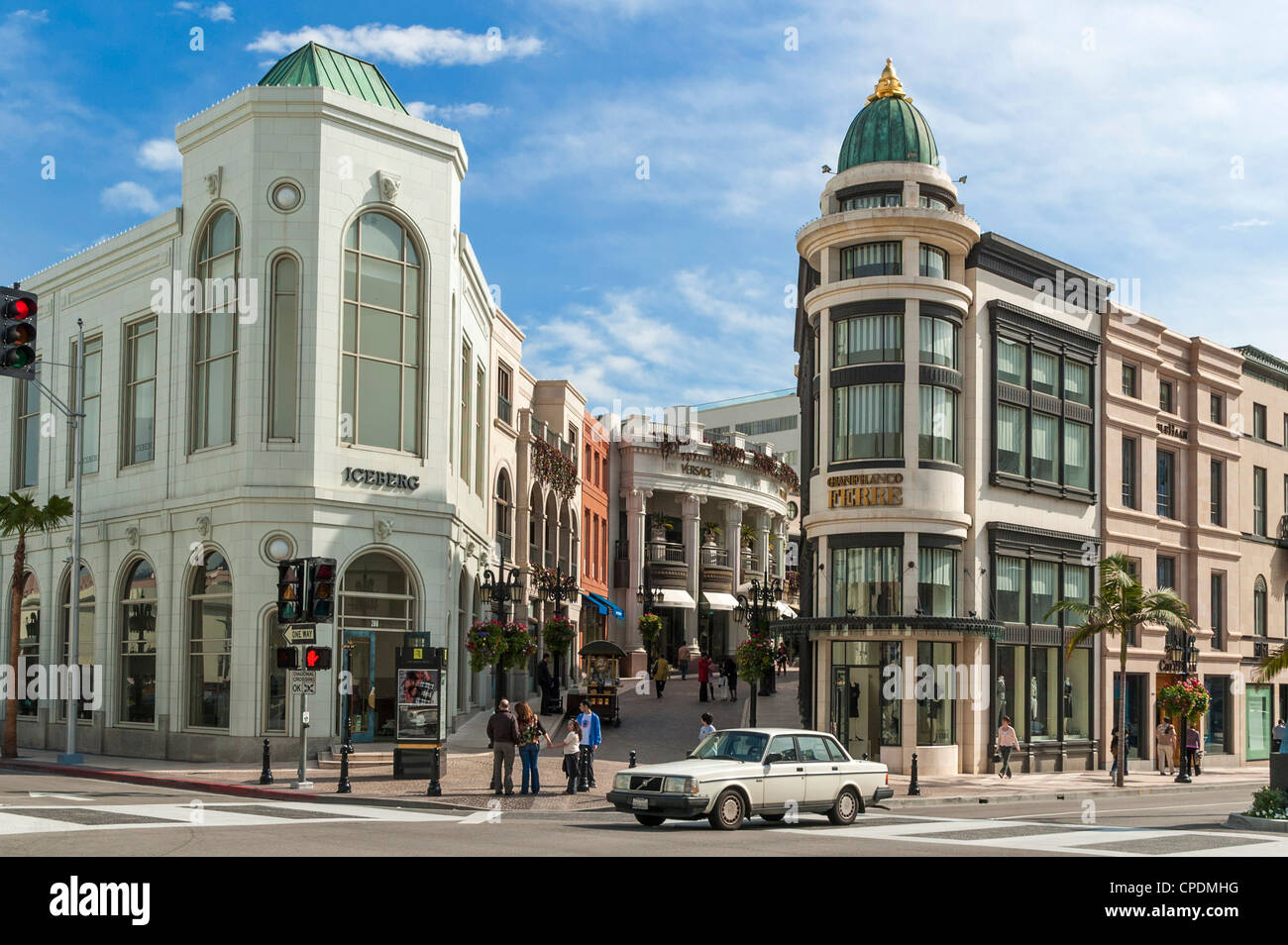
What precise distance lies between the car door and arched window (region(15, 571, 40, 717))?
2943cm

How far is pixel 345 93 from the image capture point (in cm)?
3444

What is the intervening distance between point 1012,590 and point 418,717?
19.0 meters

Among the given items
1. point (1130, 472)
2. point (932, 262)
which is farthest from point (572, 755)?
point (1130, 472)

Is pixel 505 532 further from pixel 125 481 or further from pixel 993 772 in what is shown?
pixel 993 772

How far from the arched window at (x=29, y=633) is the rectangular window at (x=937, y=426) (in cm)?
2745

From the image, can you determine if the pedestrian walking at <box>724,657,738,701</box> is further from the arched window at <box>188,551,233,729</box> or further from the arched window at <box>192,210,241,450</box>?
the arched window at <box>192,210,241,450</box>

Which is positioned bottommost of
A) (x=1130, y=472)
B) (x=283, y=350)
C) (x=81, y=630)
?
(x=81, y=630)

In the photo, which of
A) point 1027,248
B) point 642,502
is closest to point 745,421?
point 642,502

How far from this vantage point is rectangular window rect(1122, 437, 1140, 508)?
44.2 meters

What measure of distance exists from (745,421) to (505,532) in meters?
64.8

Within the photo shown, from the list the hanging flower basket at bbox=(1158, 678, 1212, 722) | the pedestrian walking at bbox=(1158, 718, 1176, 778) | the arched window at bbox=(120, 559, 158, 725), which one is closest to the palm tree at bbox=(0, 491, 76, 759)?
the arched window at bbox=(120, 559, 158, 725)

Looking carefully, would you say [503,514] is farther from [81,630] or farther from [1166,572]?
[1166,572]

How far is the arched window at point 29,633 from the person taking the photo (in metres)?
41.6

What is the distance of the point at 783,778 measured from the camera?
2017 centimetres
